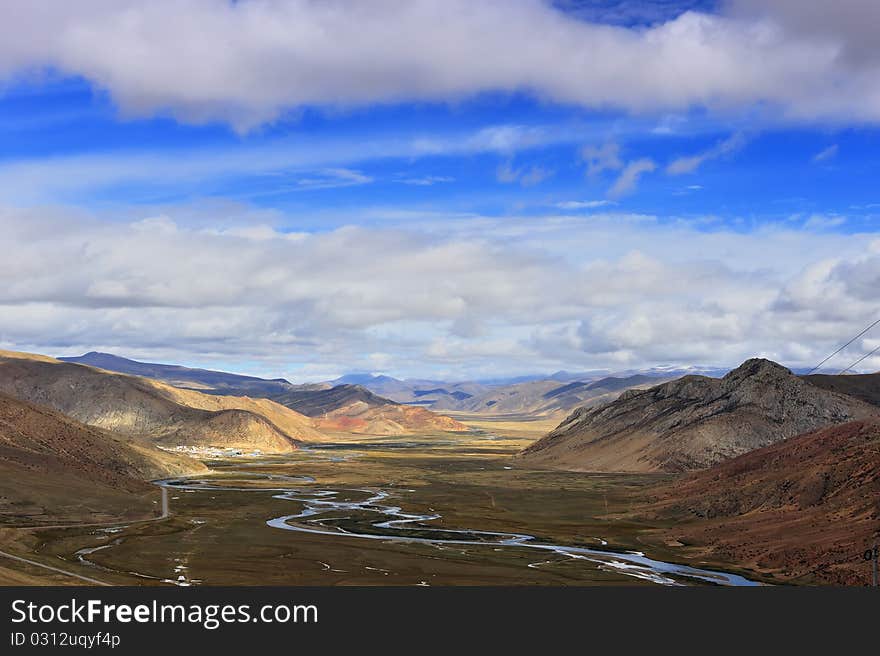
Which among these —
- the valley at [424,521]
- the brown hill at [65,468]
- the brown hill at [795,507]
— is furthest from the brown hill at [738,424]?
the brown hill at [65,468]

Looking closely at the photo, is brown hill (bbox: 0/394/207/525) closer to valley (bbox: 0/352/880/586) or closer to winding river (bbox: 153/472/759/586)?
valley (bbox: 0/352/880/586)

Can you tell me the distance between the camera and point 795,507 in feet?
294

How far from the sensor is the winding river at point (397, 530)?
71938 millimetres

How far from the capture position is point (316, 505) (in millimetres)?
122000

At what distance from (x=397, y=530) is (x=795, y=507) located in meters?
40.2

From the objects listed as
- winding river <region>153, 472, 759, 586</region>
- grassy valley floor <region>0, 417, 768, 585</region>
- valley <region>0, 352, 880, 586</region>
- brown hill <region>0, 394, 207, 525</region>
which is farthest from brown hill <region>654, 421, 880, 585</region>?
brown hill <region>0, 394, 207, 525</region>

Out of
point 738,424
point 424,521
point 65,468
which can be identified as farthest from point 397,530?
point 738,424

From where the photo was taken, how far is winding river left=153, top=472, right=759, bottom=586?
7194 cm

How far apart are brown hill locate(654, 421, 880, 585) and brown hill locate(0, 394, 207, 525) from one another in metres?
65.8

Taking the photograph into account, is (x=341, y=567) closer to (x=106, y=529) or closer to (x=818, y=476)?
(x=106, y=529)

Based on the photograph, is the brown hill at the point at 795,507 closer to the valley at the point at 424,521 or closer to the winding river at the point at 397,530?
the valley at the point at 424,521

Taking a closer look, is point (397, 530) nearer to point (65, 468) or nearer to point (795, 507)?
point (795, 507)

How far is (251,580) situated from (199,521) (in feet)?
125

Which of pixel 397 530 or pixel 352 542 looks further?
pixel 397 530
